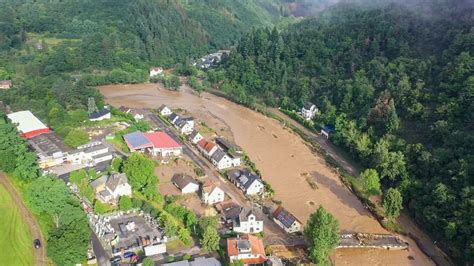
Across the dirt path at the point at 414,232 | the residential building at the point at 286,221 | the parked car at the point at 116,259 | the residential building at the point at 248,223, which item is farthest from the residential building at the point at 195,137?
the parked car at the point at 116,259

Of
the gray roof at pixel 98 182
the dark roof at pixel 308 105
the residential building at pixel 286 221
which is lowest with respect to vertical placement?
the dark roof at pixel 308 105

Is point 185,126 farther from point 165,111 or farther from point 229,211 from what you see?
point 229,211

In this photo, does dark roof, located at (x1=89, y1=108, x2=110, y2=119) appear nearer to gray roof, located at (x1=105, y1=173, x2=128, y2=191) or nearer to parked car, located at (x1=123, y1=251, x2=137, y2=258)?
gray roof, located at (x1=105, y1=173, x2=128, y2=191)

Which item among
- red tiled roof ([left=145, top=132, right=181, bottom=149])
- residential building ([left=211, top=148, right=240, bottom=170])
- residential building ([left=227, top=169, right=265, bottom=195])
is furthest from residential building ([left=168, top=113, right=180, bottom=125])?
residential building ([left=227, top=169, right=265, bottom=195])

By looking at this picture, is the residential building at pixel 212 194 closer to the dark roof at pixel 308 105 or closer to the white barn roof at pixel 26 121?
the white barn roof at pixel 26 121

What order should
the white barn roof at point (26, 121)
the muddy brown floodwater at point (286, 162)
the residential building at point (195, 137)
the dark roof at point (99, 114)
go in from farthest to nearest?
the dark roof at point (99, 114), the residential building at point (195, 137), the white barn roof at point (26, 121), the muddy brown floodwater at point (286, 162)

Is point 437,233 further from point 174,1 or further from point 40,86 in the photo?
point 174,1
